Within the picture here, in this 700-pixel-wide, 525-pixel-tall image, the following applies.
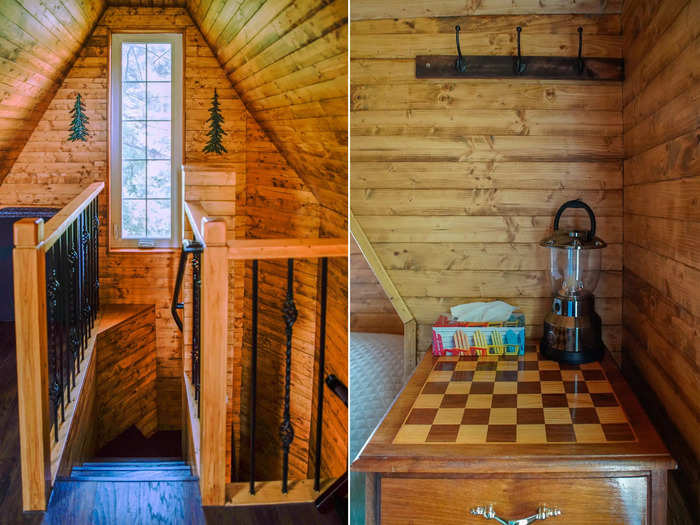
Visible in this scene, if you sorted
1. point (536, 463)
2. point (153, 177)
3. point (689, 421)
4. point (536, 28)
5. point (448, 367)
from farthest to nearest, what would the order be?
1. point (153, 177)
2. point (536, 28)
3. point (448, 367)
4. point (689, 421)
5. point (536, 463)

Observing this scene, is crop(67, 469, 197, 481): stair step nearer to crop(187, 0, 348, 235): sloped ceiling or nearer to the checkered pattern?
the checkered pattern

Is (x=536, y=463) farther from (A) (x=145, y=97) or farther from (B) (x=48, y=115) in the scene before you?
(B) (x=48, y=115)

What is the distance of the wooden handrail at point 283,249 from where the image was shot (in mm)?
1538

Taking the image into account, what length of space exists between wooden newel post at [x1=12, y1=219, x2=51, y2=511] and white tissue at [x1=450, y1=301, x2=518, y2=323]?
1162 millimetres

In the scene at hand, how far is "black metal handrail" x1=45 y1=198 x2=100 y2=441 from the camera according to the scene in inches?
77.5

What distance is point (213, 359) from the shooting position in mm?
1590

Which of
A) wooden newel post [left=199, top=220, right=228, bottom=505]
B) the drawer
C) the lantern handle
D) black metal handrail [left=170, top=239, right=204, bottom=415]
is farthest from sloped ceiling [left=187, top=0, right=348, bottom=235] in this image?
the drawer

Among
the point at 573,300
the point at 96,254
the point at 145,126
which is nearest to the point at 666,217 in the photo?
the point at 573,300

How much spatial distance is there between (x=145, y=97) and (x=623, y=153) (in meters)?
1.42

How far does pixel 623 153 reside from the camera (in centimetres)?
174

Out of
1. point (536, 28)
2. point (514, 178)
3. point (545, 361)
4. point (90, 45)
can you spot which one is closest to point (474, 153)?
point (514, 178)

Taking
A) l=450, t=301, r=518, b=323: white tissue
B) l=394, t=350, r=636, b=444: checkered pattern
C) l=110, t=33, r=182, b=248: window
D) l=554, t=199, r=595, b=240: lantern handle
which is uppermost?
l=110, t=33, r=182, b=248: window

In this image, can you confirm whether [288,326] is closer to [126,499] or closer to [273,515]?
[273,515]

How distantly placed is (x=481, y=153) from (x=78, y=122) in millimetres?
1194
